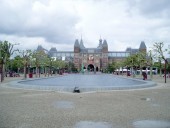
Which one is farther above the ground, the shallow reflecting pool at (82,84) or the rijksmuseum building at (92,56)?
the rijksmuseum building at (92,56)

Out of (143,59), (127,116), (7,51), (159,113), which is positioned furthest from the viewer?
(143,59)

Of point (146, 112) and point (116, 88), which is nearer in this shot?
point (146, 112)

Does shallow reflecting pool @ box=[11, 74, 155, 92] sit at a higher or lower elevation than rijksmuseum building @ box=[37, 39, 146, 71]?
lower

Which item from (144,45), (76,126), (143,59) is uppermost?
(144,45)

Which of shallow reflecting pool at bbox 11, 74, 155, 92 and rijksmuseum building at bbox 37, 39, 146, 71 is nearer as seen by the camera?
shallow reflecting pool at bbox 11, 74, 155, 92

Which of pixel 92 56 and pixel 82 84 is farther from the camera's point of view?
pixel 92 56

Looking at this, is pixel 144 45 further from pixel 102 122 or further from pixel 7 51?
pixel 102 122

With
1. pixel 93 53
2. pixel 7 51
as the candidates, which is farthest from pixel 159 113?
pixel 93 53

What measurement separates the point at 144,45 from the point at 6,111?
481 ft

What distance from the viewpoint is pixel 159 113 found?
999 cm

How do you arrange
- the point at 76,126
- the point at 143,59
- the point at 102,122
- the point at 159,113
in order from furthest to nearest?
the point at 143,59 < the point at 159,113 < the point at 102,122 < the point at 76,126

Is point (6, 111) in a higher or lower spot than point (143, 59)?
lower

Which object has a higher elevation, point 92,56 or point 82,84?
point 92,56

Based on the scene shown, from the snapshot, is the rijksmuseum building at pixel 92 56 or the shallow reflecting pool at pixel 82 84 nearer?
the shallow reflecting pool at pixel 82 84
